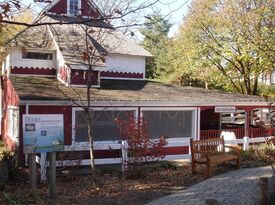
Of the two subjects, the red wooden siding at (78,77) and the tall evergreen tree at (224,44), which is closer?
the red wooden siding at (78,77)

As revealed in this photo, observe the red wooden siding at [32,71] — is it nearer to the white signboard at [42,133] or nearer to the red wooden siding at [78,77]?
the red wooden siding at [78,77]

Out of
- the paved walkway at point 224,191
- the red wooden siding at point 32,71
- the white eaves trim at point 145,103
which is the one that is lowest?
the paved walkway at point 224,191

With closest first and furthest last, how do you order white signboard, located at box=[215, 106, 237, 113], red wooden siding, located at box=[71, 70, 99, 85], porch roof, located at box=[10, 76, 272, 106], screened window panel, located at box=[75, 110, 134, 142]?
porch roof, located at box=[10, 76, 272, 106]
screened window panel, located at box=[75, 110, 134, 142]
red wooden siding, located at box=[71, 70, 99, 85]
white signboard, located at box=[215, 106, 237, 113]

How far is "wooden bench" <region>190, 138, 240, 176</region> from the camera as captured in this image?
12.7m

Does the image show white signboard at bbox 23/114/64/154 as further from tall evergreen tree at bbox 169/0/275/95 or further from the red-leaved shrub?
tall evergreen tree at bbox 169/0/275/95

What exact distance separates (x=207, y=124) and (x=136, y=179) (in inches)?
560

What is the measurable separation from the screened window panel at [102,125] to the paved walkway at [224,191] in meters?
7.22

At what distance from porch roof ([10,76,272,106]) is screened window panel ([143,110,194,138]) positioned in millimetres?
861

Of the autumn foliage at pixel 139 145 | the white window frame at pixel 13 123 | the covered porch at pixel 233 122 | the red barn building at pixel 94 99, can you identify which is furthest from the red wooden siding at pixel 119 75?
the autumn foliage at pixel 139 145

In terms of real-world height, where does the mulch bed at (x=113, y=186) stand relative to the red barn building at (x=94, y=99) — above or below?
below

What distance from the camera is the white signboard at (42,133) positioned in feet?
32.6

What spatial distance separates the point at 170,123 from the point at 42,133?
36.6ft

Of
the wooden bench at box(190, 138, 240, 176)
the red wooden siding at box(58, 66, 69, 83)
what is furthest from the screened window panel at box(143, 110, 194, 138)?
the wooden bench at box(190, 138, 240, 176)

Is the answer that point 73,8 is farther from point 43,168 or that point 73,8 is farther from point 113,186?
point 113,186
